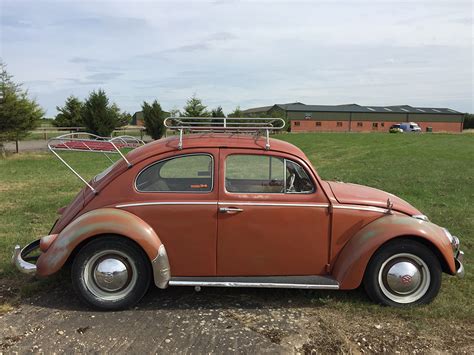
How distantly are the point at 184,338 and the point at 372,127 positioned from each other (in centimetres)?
8530

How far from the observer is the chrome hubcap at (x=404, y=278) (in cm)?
399

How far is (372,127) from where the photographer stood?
274 ft

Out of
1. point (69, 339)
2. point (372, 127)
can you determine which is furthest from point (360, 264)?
point (372, 127)

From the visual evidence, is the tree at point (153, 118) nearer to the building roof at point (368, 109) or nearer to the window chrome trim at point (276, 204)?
the window chrome trim at point (276, 204)

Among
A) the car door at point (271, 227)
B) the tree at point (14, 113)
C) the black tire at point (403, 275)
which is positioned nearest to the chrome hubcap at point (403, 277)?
the black tire at point (403, 275)

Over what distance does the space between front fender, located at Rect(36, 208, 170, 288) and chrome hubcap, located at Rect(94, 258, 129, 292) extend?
0.29 meters

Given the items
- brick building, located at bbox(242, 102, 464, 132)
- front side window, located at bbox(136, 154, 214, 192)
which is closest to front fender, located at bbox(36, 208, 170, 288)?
front side window, located at bbox(136, 154, 214, 192)

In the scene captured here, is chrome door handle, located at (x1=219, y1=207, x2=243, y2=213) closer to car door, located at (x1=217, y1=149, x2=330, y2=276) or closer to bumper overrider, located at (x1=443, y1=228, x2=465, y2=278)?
car door, located at (x1=217, y1=149, x2=330, y2=276)

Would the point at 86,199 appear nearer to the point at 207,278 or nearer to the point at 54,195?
the point at 207,278

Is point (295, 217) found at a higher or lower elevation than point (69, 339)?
higher

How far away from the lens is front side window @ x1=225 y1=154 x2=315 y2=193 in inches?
161

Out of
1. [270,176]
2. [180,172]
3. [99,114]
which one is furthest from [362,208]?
[99,114]

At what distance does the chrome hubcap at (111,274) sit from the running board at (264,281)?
1.49ft

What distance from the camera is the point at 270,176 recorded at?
4.31m
